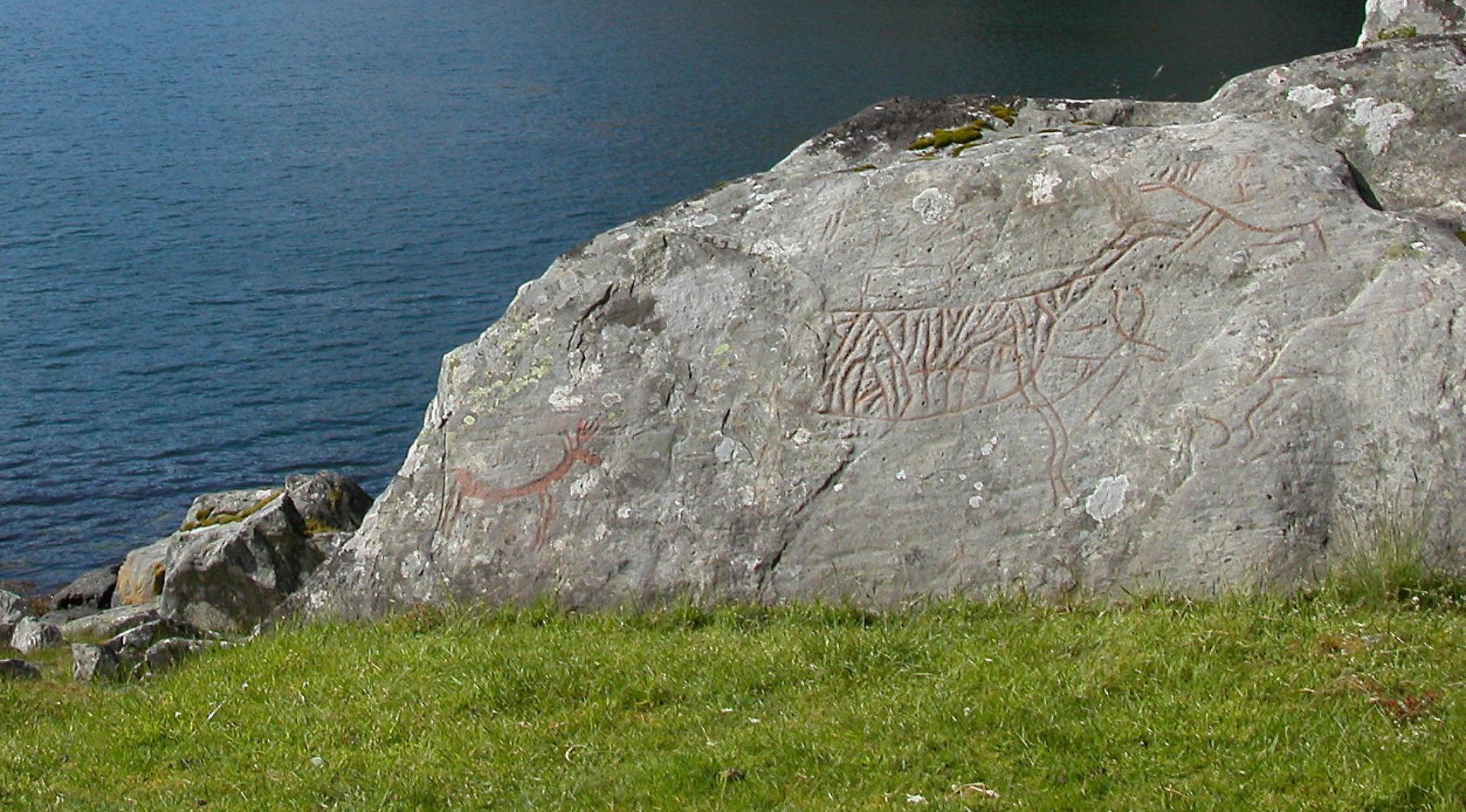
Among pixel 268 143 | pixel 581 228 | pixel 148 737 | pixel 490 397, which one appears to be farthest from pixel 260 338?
pixel 148 737

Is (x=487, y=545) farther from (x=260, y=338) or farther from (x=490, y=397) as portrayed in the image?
(x=260, y=338)

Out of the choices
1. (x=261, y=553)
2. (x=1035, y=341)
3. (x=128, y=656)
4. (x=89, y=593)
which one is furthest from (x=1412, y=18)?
(x=89, y=593)

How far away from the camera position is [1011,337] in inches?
439

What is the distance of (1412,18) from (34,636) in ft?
52.5

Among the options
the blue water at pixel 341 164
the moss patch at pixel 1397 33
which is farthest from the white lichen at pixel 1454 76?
the blue water at pixel 341 164

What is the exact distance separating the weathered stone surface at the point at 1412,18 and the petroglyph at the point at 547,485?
9123 millimetres

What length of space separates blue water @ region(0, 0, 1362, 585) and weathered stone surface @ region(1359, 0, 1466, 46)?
1842cm

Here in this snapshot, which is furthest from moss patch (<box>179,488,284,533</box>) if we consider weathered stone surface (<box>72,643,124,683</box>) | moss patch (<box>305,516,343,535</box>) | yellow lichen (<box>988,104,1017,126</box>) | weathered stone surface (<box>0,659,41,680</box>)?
yellow lichen (<box>988,104,1017,126</box>)

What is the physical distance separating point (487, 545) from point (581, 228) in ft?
98.4

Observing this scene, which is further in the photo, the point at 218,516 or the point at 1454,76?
the point at 218,516

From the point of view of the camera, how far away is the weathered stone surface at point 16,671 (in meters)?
11.7

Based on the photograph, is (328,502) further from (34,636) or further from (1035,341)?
(1035,341)

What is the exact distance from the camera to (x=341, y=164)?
47781mm

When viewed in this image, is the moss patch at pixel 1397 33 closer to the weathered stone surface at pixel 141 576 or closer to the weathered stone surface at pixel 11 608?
the weathered stone surface at pixel 141 576
